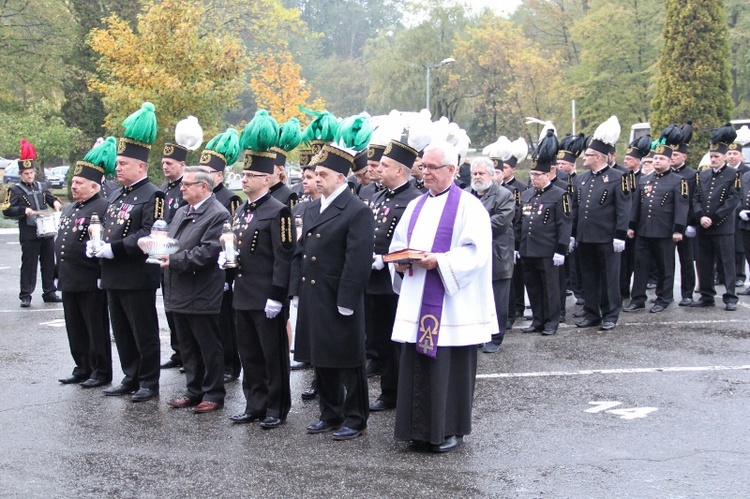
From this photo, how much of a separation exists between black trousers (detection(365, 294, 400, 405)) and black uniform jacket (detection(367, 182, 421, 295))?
0.37 ft

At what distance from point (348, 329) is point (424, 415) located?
0.84 meters

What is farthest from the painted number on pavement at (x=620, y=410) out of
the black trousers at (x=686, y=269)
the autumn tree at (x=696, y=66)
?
the autumn tree at (x=696, y=66)

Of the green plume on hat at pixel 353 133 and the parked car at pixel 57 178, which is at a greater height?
the green plume on hat at pixel 353 133

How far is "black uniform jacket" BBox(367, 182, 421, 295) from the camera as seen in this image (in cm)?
786

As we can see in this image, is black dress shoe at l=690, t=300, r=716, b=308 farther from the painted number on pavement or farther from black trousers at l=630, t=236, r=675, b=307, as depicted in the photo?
the painted number on pavement

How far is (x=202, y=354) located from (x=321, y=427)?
4.28ft

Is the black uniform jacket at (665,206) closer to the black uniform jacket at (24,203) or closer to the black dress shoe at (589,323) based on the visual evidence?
the black dress shoe at (589,323)

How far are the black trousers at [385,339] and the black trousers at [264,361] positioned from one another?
846mm

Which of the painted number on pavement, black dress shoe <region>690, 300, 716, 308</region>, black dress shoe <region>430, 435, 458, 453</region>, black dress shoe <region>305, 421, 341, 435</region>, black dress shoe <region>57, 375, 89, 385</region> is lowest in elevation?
black dress shoe <region>57, 375, 89, 385</region>

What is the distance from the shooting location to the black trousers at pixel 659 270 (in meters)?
12.7

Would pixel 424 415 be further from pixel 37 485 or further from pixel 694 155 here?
pixel 694 155

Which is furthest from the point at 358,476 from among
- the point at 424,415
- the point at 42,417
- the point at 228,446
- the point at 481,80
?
the point at 481,80

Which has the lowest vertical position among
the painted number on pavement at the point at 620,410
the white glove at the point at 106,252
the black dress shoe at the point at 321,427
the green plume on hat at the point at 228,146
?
the black dress shoe at the point at 321,427

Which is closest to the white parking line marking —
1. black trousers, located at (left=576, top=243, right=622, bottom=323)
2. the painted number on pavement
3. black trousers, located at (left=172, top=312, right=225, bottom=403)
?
the painted number on pavement
